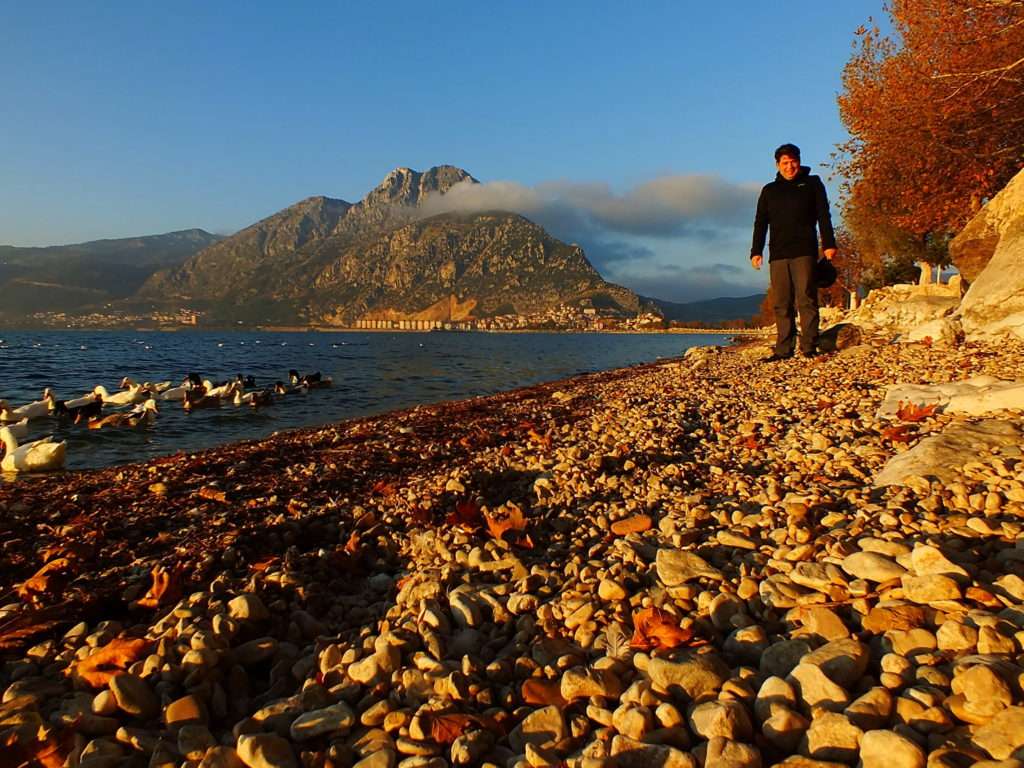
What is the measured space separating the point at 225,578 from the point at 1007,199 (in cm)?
2043

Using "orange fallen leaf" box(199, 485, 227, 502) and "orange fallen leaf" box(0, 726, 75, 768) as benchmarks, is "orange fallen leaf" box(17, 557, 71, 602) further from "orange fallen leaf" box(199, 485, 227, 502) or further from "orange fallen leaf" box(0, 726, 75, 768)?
"orange fallen leaf" box(0, 726, 75, 768)

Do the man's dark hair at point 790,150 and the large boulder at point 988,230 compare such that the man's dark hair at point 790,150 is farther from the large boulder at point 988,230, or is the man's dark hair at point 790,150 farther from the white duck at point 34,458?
the white duck at point 34,458

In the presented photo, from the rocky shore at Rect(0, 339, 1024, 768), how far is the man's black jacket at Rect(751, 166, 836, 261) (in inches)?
234

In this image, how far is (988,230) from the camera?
1514 centimetres

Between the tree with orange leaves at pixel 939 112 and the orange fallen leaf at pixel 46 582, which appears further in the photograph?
the tree with orange leaves at pixel 939 112

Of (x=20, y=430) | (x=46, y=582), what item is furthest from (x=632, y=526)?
(x=20, y=430)

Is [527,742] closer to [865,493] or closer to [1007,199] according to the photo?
[865,493]

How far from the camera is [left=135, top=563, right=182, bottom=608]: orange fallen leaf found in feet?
12.2

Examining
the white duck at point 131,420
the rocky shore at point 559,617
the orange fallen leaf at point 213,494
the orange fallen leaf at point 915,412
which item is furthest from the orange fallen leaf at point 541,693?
the white duck at point 131,420

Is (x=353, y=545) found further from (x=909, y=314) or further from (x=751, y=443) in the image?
(x=909, y=314)

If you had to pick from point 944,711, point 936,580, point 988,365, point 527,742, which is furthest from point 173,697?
point 988,365

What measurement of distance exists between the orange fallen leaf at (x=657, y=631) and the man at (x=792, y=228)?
31.4 ft

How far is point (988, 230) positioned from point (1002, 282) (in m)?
4.12

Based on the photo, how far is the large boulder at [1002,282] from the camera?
11672mm
